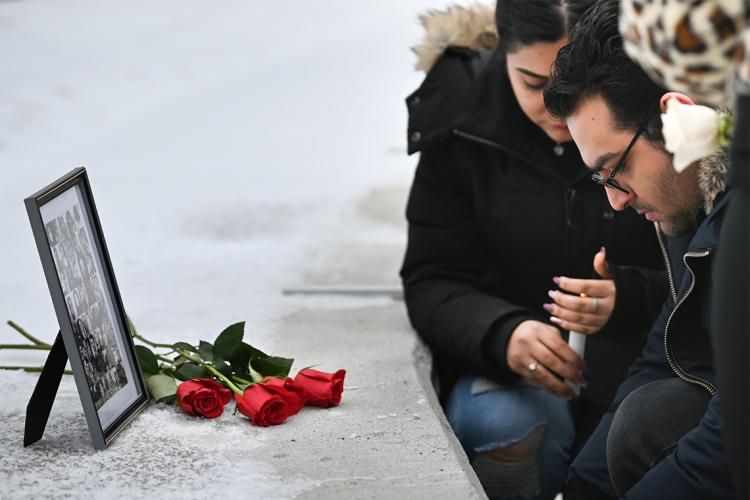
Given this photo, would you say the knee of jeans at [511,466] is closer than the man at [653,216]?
No

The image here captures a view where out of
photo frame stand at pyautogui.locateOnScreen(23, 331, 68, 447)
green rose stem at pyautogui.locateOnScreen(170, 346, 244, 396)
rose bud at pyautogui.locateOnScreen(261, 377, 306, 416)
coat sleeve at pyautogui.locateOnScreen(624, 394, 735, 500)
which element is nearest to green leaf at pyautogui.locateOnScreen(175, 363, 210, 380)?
green rose stem at pyautogui.locateOnScreen(170, 346, 244, 396)

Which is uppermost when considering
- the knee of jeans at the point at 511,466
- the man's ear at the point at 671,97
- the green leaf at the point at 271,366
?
the man's ear at the point at 671,97

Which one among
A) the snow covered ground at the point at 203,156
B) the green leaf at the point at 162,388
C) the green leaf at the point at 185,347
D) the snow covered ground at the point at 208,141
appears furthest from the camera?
the snow covered ground at the point at 208,141

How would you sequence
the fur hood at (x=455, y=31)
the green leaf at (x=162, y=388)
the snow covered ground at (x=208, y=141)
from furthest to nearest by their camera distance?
1. the snow covered ground at (x=208, y=141)
2. the fur hood at (x=455, y=31)
3. the green leaf at (x=162, y=388)

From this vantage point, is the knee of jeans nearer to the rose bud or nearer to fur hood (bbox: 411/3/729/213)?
the rose bud

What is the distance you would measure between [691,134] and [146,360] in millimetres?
1293

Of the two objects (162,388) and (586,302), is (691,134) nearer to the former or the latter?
(586,302)

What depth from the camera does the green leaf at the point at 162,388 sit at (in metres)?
2.32

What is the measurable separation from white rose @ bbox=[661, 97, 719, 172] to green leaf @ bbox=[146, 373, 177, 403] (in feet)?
3.94

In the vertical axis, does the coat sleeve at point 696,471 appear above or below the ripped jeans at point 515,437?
above

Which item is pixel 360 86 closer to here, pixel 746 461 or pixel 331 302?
pixel 331 302

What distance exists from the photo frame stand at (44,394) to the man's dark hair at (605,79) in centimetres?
97

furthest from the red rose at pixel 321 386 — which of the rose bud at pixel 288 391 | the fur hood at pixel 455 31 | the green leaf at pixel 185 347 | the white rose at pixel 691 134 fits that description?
the white rose at pixel 691 134

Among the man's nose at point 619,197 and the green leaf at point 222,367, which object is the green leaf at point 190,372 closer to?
the green leaf at point 222,367
